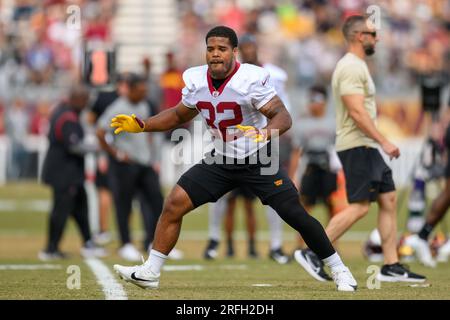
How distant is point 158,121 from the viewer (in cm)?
879

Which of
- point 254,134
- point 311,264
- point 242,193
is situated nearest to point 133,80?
point 242,193

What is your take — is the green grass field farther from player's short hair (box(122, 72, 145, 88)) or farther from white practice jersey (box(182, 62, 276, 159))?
player's short hair (box(122, 72, 145, 88))

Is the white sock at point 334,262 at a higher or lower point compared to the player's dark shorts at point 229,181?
lower

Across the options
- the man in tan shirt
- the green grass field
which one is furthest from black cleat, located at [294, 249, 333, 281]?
the green grass field

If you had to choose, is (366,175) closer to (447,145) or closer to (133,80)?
(447,145)

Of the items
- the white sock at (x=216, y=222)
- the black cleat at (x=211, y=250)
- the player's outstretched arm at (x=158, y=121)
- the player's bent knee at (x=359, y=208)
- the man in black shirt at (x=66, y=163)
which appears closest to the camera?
the player's outstretched arm at (x=158, y=121)

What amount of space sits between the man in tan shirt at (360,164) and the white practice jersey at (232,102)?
4.38 ft

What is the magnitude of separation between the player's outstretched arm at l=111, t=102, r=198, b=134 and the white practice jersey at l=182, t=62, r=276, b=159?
0.30 feet

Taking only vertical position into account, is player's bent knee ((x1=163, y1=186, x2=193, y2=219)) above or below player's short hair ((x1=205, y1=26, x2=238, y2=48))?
below

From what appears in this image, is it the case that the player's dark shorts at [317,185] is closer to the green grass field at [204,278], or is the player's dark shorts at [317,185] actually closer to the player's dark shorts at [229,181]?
the green grass field at [204,278]

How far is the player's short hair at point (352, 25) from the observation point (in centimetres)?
1005

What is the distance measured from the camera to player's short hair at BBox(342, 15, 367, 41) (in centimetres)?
1005

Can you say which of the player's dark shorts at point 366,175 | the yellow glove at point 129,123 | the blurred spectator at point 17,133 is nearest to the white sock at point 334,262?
the player's dark shorts at point 366,175
